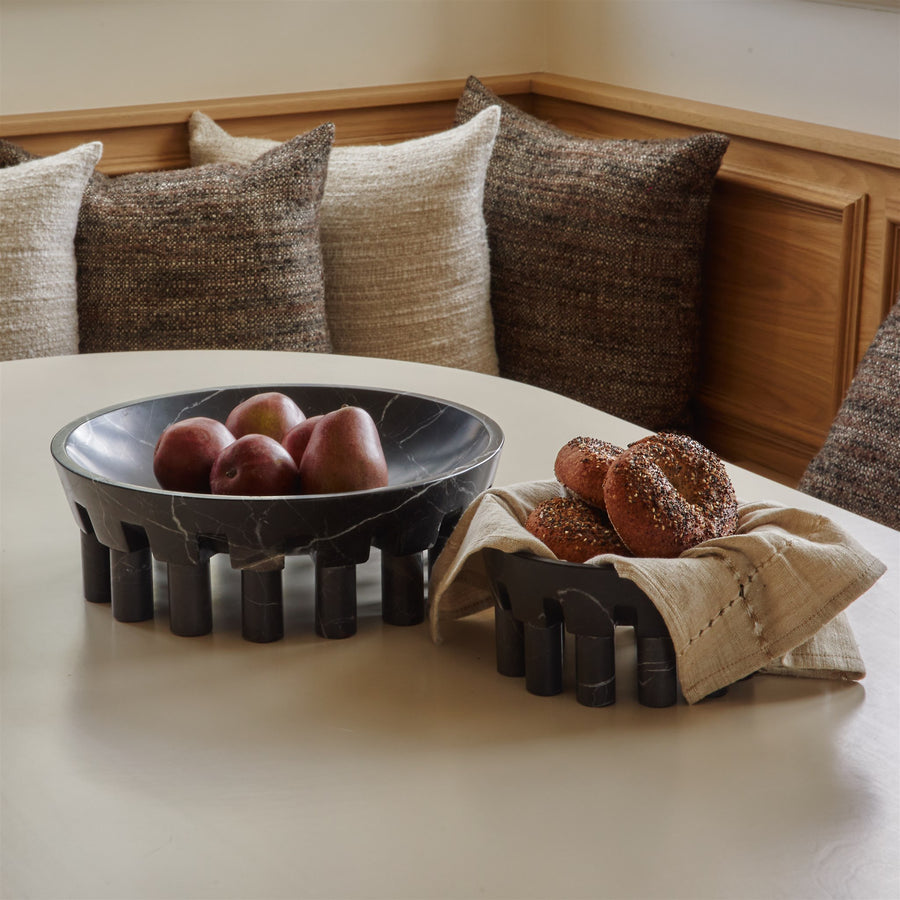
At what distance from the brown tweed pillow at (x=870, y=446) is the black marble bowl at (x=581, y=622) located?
1046mm

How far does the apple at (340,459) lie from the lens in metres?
0.92

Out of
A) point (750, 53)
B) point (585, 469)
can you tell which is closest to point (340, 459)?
point (585, 469)

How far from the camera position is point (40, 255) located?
211 cm

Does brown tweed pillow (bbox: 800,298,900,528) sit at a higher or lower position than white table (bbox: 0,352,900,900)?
lower

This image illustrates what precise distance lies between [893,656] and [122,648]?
22.1 inches

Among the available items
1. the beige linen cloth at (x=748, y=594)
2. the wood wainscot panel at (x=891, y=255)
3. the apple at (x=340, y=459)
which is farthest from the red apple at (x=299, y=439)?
the wood wainscot panel at (x=891, y=255)

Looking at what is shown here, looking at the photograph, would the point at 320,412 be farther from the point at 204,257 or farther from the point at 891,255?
the point at 891,255

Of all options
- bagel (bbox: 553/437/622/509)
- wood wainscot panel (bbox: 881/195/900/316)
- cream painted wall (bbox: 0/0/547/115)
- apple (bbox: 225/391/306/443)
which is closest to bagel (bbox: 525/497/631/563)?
bagel (bbox: 553/437/622/509)

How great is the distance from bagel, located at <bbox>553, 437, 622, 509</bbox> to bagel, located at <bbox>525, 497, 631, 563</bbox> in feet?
0.04

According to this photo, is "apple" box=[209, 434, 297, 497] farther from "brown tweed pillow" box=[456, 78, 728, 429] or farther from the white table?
"brown tweed pillow" box=[456, 78, 728, 429]

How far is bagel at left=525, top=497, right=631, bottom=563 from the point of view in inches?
32.7

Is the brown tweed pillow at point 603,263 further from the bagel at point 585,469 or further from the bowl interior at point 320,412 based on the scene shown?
the bagel at point 585,469

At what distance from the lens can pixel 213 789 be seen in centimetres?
74

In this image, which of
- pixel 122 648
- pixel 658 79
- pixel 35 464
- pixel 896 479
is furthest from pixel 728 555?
pixel 658 79
